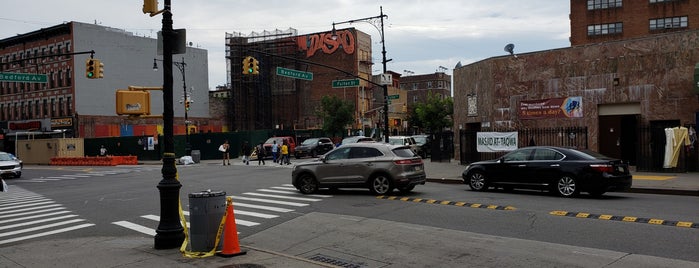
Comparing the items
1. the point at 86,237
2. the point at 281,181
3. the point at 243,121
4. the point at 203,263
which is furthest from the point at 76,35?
the point at 203,263

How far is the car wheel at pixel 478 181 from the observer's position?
655 inches

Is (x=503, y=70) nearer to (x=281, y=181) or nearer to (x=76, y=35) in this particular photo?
(x=281, y=181)

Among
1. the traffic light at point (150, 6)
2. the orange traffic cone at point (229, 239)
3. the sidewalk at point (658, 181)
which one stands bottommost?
the sidewalk at point (658, 181)

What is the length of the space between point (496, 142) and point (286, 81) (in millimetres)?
52798

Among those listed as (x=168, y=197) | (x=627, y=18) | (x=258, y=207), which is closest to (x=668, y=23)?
(x=627, y=18)

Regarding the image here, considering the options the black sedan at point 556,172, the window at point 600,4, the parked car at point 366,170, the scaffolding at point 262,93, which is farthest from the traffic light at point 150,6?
the scaffolding at point 262,93

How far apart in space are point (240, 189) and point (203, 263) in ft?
37.1

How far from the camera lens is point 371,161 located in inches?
625

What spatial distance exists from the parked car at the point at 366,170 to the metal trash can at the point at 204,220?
7.80 metres

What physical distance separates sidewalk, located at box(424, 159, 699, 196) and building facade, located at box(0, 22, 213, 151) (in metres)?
46.4

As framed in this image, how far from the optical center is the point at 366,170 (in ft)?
52.2

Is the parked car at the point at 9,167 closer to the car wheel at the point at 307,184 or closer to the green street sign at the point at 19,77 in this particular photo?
the green street sign at the point at 19,77

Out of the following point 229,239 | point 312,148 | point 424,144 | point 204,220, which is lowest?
point 229,239

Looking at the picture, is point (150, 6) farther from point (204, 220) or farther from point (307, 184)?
point (307, 184)
